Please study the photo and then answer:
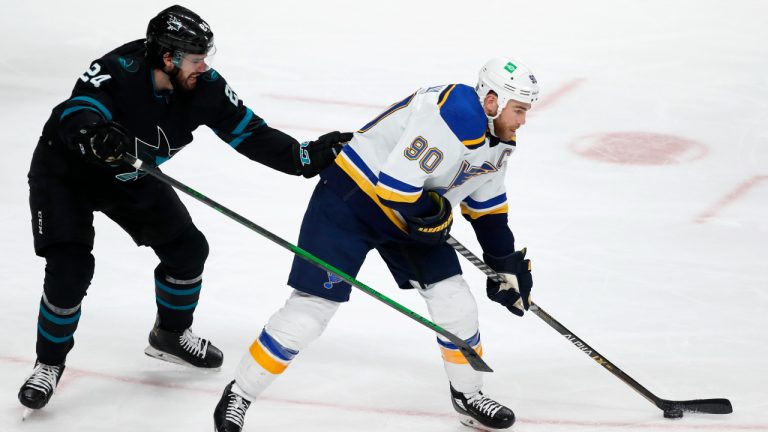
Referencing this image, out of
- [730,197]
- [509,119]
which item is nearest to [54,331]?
[509,119]

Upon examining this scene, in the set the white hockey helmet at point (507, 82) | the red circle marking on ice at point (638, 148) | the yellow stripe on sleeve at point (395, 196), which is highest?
the white hockey helmet at point (507, 82)

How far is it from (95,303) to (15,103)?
2.61m

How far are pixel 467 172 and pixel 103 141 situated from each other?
96 centimetres

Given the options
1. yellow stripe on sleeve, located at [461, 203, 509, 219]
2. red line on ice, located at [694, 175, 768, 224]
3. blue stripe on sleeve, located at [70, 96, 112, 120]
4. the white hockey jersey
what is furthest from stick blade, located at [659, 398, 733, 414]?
blue stripe on sleeve, located at [70, 96, 112, 120]

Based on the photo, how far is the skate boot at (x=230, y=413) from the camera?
9.73 ft

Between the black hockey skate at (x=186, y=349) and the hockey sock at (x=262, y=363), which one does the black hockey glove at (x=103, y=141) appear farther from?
the black hockey skate at (x=186, y=349)

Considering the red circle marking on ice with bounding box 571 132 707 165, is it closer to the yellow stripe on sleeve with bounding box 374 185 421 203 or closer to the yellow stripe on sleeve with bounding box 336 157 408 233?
the yellow stripe on sleeve with bounding box 336 157 408 233

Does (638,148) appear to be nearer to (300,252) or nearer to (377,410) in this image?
(377,410)

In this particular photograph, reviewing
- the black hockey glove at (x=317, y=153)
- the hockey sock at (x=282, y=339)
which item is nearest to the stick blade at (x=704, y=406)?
the hockey sock at (x=282, y=339)

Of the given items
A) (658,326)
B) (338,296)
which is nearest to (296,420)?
(338,296)

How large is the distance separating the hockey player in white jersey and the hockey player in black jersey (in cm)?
36

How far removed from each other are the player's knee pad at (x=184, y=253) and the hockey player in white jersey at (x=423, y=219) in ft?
1.56

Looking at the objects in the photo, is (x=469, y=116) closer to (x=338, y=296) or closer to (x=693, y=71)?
(x=338, y=296)

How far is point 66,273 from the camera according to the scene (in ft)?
9.96
